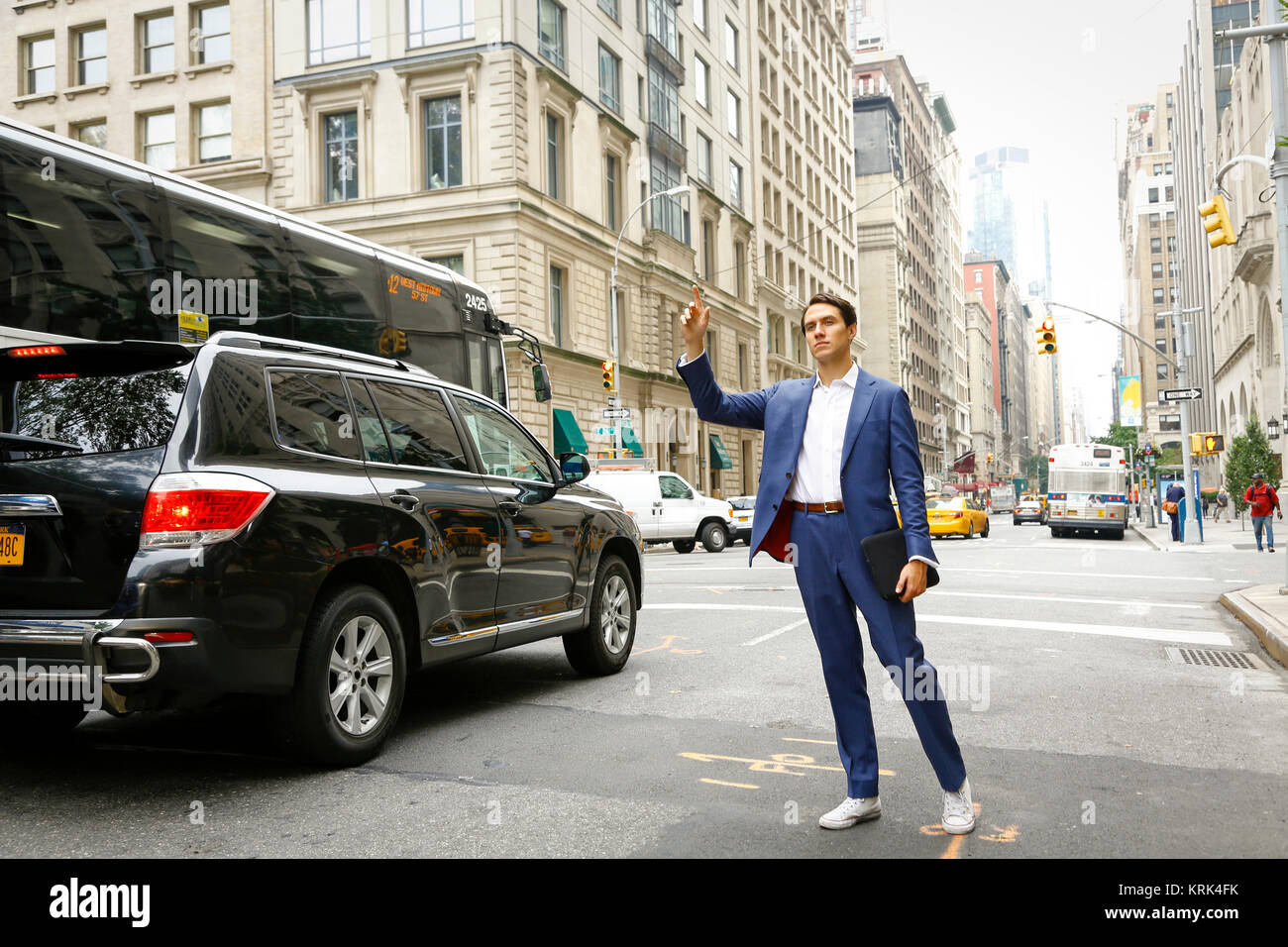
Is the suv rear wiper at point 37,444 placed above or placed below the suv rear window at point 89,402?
below

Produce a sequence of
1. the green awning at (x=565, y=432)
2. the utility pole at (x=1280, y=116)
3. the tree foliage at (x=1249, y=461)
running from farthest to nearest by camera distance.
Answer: the tree foliage at (x=1249, y=461)
the green awning at (x=565, y=432)
the utility pole at (x=1280, y=116)

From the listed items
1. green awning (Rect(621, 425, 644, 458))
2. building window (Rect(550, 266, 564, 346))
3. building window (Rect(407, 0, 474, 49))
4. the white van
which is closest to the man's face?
the white van

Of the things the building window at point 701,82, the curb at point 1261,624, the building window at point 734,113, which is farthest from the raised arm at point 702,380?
the building window at point 734,113

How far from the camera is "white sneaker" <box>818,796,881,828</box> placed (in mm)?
4074

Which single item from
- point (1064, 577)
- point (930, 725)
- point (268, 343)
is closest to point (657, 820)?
point (930, 725)

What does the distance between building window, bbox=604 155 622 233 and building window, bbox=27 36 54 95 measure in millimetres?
17692

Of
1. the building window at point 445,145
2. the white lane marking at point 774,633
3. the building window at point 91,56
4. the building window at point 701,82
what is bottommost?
the white lane marking at point 774,633

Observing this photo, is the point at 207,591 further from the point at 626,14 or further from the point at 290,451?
the point at 626,14

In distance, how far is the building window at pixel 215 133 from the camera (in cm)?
3281

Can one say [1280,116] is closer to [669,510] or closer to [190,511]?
[190,511]

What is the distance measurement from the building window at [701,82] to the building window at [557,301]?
15.6 meters

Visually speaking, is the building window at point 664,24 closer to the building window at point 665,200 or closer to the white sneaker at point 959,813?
the building window at point 665,200

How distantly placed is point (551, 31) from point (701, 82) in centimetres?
1421

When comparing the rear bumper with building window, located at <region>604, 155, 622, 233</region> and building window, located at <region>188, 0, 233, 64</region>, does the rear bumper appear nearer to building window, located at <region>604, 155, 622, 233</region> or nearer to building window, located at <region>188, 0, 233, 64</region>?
building window, located at <region>188, 0, 233, 64</region>
